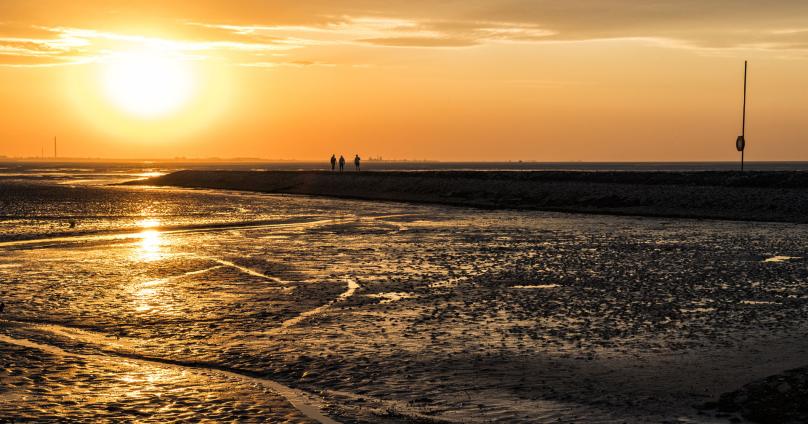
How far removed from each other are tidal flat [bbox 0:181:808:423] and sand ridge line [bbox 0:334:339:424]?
0.15 feet

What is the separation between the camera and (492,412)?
10141 mm

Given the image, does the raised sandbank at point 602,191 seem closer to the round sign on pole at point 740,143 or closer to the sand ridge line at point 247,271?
the round sign on pole at point 740,143

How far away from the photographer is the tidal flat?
1063cm

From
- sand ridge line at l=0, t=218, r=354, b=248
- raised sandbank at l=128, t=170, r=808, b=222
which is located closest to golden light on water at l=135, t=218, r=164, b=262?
sand ridge line at l=0, t=218, r=354, b=248

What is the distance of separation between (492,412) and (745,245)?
22.2 meters

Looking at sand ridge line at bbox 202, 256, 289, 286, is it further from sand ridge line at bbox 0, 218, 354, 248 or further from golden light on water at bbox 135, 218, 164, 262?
sand ridge line at bbox 0, 218, 354, 248

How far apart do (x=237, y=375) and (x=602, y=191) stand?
157 ft

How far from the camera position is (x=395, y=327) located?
15.2 m

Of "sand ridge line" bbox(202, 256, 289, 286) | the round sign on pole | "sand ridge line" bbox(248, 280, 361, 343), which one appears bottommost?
"sand ridge line" bbox(202, 256, 289, 286)

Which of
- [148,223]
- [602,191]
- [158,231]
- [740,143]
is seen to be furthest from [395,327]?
[740,143]

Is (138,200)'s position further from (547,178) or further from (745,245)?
(745,245)

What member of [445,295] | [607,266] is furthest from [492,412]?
[607,266]

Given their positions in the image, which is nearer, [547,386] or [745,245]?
[547,386]

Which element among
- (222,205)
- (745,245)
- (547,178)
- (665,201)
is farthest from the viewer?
(547,178)
